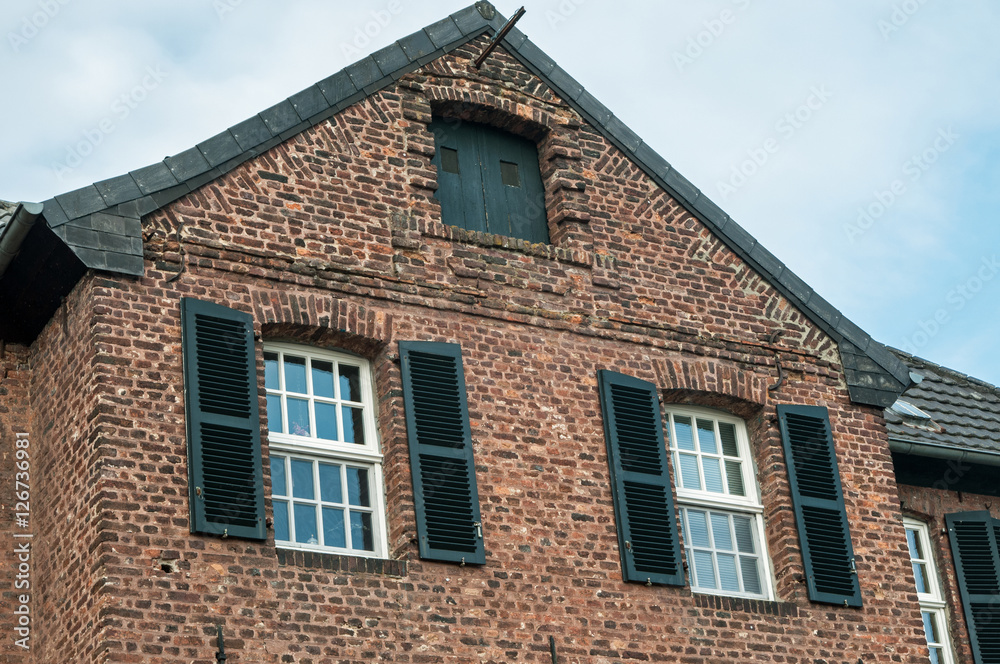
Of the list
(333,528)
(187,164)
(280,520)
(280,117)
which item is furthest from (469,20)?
(280,520)

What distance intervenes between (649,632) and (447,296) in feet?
10.8

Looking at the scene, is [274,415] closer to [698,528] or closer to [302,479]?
[302,479]

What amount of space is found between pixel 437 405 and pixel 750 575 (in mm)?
3359

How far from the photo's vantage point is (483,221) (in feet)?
47.9

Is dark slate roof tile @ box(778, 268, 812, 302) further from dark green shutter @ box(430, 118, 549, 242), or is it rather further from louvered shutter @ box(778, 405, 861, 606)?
dark green shutter @ box(430, 118, 549, 242)

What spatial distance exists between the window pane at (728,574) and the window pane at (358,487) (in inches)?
133

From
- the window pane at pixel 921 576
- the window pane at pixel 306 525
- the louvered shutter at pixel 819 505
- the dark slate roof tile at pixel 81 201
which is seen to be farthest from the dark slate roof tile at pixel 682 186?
the dark slate roof tile at pixel 81 201

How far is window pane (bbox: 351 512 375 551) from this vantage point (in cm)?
1255

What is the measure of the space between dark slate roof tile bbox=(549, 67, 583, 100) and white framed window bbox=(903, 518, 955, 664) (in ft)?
18.1

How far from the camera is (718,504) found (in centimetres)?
1441

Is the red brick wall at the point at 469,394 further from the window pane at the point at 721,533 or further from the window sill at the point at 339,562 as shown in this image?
the window pane at the point at 721,533

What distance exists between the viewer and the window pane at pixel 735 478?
576 inches

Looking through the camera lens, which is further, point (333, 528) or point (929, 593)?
point (929, 593)

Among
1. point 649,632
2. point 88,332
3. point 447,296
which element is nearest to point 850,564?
point 649,632
